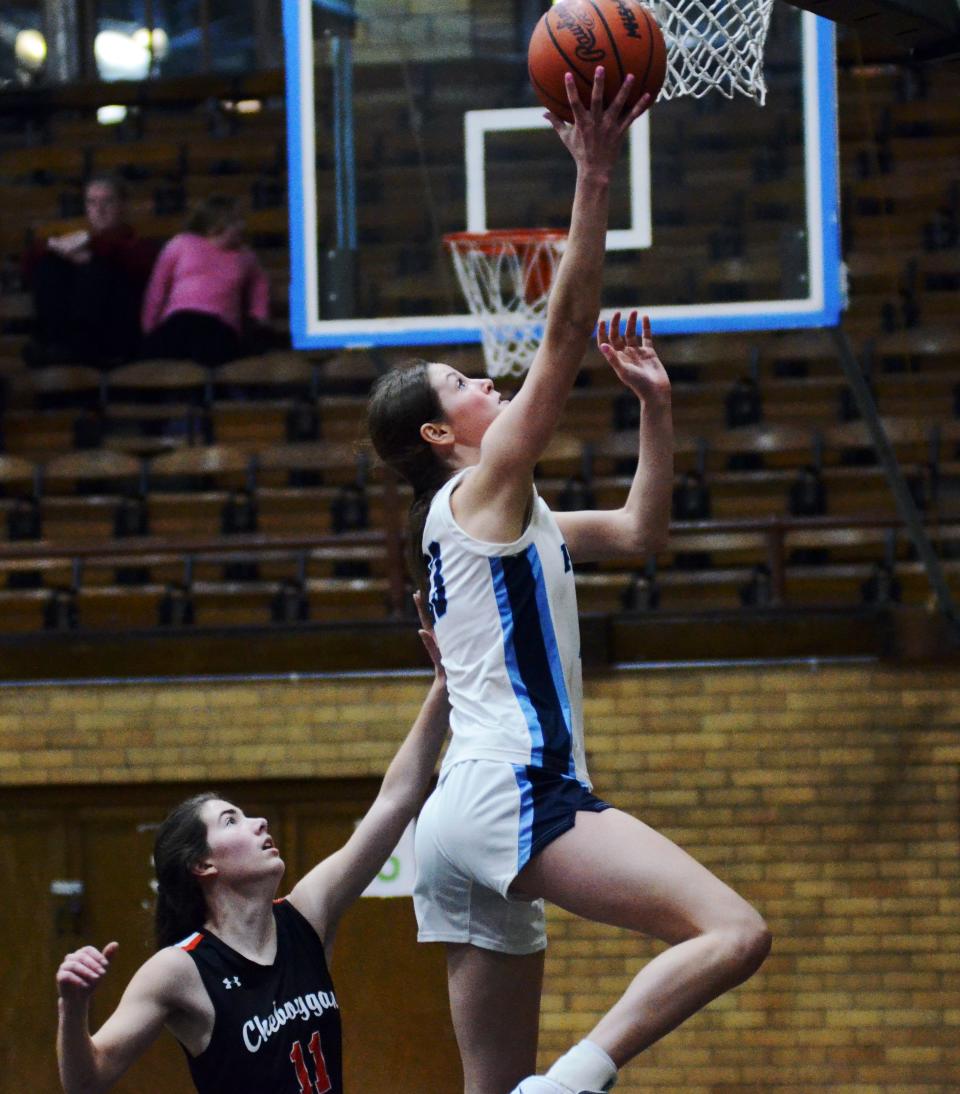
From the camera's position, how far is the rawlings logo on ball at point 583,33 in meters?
3.26

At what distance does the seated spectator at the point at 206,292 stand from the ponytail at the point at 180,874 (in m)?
6.61

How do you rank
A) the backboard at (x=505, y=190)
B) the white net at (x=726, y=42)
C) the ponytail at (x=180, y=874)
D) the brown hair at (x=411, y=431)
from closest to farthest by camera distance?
the brown hair at (x=411, y=431), the ponytail at (x=180, y=874), the white net at (x=726, y=42), the backboard at (x=505, y=190)

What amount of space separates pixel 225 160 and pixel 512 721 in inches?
394

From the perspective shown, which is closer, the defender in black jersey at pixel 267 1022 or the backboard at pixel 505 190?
the defender in black jersey at pixel 267 1022

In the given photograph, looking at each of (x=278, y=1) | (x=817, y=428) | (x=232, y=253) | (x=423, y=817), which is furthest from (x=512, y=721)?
(x=278, y=1)

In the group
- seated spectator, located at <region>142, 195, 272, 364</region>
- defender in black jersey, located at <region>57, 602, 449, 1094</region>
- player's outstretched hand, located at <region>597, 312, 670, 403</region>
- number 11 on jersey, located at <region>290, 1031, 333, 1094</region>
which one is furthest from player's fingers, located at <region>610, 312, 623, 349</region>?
seated spectator, located at <region>142, 195, 272, 364</region>

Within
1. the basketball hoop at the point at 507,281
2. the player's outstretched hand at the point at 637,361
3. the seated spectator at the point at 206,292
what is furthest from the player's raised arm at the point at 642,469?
the seated spectator at the point at 206,292

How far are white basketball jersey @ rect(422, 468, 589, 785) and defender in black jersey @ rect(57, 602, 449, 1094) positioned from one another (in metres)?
0.37

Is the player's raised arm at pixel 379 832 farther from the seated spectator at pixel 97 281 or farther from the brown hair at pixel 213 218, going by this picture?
the seated spectator at pixel 97 281

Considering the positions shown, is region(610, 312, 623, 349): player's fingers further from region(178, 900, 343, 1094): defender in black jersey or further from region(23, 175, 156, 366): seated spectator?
region(23, 175, 156, 366): seated spectator

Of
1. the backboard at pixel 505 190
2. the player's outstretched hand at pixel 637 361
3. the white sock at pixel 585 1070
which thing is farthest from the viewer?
the backboard at pixel 505 190

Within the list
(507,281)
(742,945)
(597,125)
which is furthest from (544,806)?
(507,281)

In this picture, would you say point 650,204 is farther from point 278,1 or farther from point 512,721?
point 278,1

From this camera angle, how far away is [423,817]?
134 inches
